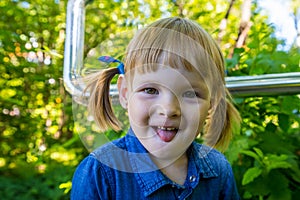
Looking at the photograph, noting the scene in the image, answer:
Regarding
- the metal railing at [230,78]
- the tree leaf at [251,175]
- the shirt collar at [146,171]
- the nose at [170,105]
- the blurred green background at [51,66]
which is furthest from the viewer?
the blurred green background at [51,66]

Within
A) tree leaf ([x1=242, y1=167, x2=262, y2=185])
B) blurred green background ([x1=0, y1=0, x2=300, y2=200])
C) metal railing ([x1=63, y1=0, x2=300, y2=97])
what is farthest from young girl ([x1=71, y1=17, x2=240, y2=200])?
blurred green background ([x1=0, y1=0, x2=300, y2=200])

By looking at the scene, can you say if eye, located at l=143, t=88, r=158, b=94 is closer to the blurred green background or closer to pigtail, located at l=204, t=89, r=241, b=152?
pigtail, located at l=204, t=89, r=241, b=152

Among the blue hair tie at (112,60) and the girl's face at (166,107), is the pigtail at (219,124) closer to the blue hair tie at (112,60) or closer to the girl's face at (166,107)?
the girl's face at (166,107)

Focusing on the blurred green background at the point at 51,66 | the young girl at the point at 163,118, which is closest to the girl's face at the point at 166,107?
the young girl at the point at 163,118

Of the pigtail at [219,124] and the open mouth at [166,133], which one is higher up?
the open mouth at [166,133]

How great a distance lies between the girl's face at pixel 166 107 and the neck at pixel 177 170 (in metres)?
0.07

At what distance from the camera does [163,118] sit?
83 centimetres

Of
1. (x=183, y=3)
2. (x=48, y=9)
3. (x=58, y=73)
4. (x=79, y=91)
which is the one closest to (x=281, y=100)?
(x=79, y=91)

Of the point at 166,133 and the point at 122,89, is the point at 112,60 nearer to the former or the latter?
the point at 122,89

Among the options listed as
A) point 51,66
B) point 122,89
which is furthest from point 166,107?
point 51,66

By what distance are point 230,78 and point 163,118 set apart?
1.72ft

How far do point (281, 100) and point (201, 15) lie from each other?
1.12 meters

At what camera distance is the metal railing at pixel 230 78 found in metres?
1.25

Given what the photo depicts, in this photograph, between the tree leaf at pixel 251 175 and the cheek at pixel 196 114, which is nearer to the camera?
the cheek at pixel 196 114
